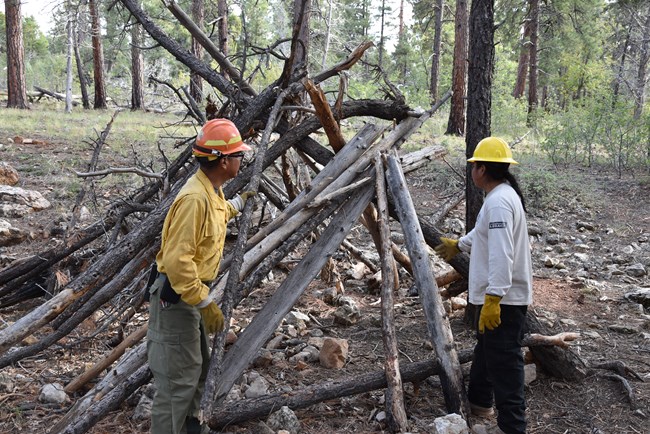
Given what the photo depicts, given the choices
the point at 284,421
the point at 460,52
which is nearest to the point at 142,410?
the point at 284,421

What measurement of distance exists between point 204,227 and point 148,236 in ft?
4.96

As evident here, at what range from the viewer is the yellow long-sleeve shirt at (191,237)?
8.79 feet

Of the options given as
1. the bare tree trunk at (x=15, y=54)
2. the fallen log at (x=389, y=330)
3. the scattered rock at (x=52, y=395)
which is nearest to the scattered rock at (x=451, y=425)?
the fallen log at (x=389, y=330)

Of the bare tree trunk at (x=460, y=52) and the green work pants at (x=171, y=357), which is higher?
the bare tree trunk at (x=460, y=52)

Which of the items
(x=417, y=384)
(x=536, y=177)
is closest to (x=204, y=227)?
(x=417, y=384)

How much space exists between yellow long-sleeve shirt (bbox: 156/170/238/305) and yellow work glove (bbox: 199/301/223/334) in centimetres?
13

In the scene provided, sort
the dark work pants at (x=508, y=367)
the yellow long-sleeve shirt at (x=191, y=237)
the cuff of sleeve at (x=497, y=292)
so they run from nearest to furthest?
the yellow long-sleeve shirt at (x=191, y=237) → the cuff of sleeve at (x=497, y=292) → the dark work pants at (x=508, y=367)

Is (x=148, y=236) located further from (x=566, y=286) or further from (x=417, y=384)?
(x=566, y=286)

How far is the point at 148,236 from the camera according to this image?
4.12m

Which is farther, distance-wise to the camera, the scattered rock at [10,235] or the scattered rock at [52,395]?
the scattered rock at [10,235]

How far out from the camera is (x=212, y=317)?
2902 mm

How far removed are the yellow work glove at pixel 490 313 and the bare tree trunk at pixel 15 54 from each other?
15744mm

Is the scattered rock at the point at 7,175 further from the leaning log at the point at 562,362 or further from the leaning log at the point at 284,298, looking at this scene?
the leaning log at the point at 562,362

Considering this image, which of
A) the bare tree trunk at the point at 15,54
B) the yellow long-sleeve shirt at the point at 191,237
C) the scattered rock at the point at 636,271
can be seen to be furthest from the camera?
the bare tree trunk at the point at 15,54
